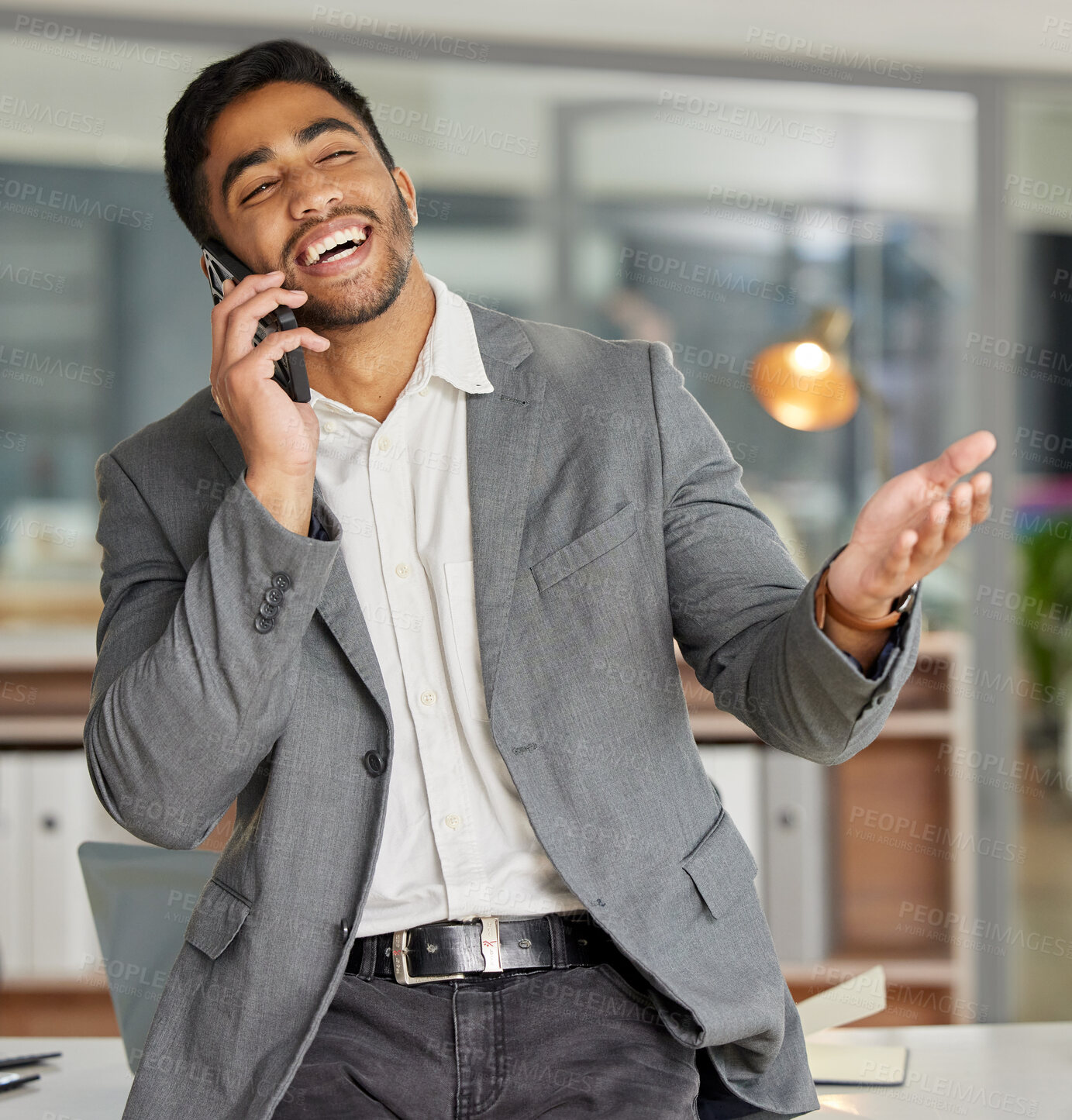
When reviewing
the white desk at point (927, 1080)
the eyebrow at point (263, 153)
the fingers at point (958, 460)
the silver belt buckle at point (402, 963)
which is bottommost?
the white desk at point (927, 1080)

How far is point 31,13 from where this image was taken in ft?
11.6

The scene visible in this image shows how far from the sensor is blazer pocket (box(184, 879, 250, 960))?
130cm

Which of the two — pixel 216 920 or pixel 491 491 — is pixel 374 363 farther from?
pixel 216 920

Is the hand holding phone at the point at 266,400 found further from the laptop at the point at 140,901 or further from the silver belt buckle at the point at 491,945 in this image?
the laptop at the point at 140,901

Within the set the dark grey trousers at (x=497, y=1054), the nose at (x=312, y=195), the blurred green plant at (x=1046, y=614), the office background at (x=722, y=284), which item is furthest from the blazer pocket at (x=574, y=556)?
the blurred green plant at (x=1046, y=614)

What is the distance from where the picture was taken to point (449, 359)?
4.91ft

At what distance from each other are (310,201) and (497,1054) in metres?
0.97

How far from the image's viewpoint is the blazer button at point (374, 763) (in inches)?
51.9

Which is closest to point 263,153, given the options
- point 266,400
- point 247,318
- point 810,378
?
point 247,318

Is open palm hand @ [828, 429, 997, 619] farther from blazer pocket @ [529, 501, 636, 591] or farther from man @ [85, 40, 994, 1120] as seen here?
blazer pocket @ [529, 501, 636, 591]

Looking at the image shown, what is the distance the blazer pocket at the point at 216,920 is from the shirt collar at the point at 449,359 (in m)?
0.57

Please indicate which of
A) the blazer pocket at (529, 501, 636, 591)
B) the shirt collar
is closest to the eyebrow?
the shirt collar

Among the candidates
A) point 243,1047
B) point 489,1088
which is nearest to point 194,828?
point 243,1047

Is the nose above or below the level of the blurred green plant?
above
